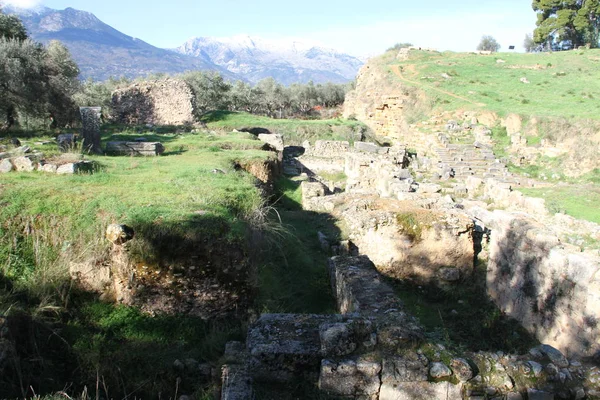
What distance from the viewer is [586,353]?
5.80 meters

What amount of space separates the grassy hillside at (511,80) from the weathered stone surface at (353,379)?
77.5 feet

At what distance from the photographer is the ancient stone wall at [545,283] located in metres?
5.90

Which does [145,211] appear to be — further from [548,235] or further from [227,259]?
[548,235]

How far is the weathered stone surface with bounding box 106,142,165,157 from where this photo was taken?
13.5 m

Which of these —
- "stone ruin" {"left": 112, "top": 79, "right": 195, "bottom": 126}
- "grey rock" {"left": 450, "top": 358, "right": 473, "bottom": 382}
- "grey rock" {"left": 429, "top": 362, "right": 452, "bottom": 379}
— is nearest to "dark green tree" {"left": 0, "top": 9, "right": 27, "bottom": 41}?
"stone ruin" {"left": 112, "top": 79, "right": 195, "bottom": 126}

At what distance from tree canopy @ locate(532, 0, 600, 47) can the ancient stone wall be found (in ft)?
167

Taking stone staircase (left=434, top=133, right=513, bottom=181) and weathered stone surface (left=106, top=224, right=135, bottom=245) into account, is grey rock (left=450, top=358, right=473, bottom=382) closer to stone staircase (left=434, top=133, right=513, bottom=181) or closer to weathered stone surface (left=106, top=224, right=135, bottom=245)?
weathered stone surface (left=106, top=224, right=135, bottom=245)

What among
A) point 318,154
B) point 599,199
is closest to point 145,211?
point 599,199

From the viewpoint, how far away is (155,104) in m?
26.0

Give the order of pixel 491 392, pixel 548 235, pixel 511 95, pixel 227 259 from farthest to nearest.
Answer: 1. pixel 511 95
2. pixel 548 235
3. pixel 227 259
4. pixel 491 392

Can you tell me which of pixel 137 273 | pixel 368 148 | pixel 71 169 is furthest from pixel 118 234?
pixel 368 148

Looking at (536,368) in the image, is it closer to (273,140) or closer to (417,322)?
(417,322)

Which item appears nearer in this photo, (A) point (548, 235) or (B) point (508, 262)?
(A) point (548, 235)

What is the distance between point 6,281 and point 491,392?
6196 millimetres
